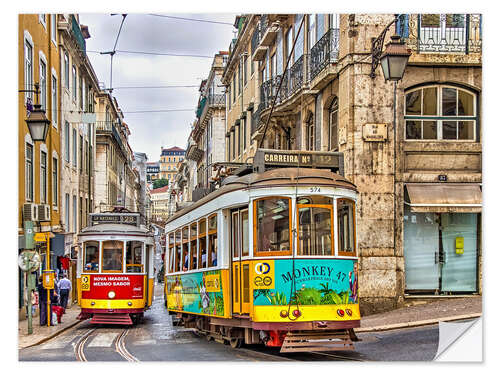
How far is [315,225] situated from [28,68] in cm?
558

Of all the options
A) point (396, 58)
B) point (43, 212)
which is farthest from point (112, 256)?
point (396, 58)

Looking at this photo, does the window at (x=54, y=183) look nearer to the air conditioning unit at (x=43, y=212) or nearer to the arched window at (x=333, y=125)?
the air conditioning unit at (x=43, y=212)

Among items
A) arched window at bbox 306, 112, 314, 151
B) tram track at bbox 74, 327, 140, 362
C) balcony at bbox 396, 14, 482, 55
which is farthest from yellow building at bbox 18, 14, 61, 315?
arched window at bbox 306, 112, 314, 151

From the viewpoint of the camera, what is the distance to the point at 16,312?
10820 mm

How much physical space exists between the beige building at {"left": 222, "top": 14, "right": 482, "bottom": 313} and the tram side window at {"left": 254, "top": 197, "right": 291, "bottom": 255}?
3.64 meters

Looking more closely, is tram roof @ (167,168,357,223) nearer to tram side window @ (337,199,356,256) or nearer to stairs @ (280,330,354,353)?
tram side window @ (337,199,356,256)

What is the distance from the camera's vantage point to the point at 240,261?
11188mm

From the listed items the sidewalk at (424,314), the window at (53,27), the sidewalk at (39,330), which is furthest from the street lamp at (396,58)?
the sidewalk at (39,330)

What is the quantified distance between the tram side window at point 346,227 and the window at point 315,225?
0.14 metres

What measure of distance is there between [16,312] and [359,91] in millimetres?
7916

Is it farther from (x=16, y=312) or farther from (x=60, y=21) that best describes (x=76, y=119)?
(x=16, y=312)

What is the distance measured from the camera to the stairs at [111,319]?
17953mm
